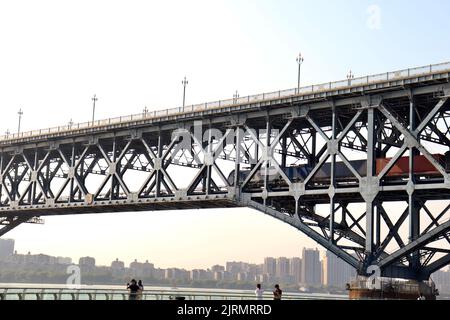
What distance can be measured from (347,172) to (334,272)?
85.5 meters

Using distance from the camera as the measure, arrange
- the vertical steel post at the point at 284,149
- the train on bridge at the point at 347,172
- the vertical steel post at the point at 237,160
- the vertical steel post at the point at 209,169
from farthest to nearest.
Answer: the vertical steel post at the point at 209,169 < the vertical steel post at the point at 284,149 < the vertical steel post at the point at 237,160 < the train on bridge at the point at 347,172

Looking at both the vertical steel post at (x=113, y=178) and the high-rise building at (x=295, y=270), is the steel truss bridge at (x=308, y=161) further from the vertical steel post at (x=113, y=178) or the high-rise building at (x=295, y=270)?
the high-rise building at (x=295, y=270)

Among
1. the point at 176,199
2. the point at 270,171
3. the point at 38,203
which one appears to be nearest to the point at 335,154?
the point at 270,171

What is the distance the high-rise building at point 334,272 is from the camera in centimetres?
14825

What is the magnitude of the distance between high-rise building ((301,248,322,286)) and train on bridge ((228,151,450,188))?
80.7 metres

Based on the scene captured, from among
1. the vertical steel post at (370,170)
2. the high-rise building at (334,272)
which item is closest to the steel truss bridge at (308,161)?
the vertical steel post at (370,170)

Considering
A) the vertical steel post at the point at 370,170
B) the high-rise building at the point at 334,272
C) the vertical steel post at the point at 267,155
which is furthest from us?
the high-rise building at the point at 334,272

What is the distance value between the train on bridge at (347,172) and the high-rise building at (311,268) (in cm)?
8074

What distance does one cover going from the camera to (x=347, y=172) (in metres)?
75.7

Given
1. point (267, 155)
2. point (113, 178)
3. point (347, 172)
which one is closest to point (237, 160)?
point (267, 155)

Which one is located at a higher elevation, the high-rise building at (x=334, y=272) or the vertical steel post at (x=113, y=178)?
the vertical steel post at (x=113, y=178)

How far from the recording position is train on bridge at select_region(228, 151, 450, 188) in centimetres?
6926

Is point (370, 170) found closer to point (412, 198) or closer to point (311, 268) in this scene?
point (412, 198)
